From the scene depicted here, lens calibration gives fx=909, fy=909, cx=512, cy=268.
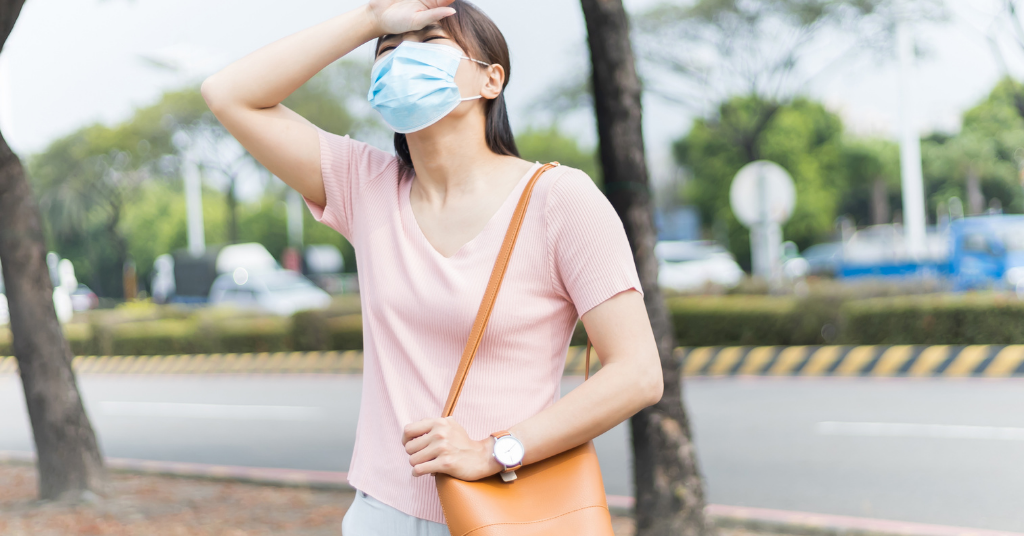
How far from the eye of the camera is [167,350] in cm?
1623

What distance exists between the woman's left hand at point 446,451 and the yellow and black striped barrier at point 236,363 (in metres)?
9.22

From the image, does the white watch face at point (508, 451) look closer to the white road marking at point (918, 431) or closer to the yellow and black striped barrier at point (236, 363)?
the white road marking at point (918, 431)

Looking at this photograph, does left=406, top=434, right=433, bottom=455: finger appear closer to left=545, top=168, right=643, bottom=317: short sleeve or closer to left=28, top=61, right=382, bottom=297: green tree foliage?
left=545, top=168, right=643, bottom=317: short sleeve

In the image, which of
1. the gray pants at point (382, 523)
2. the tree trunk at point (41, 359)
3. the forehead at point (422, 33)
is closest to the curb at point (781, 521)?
the tree trunk at point (41, 359)

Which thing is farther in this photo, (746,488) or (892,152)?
(892,152)

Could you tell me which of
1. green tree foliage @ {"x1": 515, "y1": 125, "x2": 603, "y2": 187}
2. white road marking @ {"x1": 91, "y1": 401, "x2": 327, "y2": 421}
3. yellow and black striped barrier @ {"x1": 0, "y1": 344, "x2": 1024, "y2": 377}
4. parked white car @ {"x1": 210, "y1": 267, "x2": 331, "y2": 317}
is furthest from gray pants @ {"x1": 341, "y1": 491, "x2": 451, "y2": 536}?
green tree foliage @ {"x1": 515, "y1": 125, "x2": 603, "y2": 187}

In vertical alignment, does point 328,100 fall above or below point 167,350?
above

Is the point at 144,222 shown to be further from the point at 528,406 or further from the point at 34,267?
the point at 528,406

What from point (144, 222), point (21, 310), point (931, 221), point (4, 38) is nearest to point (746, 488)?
point (21, 310)

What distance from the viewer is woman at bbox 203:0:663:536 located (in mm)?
1338

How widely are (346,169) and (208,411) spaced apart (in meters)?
9.13

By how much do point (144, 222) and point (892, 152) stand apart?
136 ft

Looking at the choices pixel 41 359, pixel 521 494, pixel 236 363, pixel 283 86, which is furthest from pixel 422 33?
pixel 236 363

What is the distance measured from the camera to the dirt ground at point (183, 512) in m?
4.64
